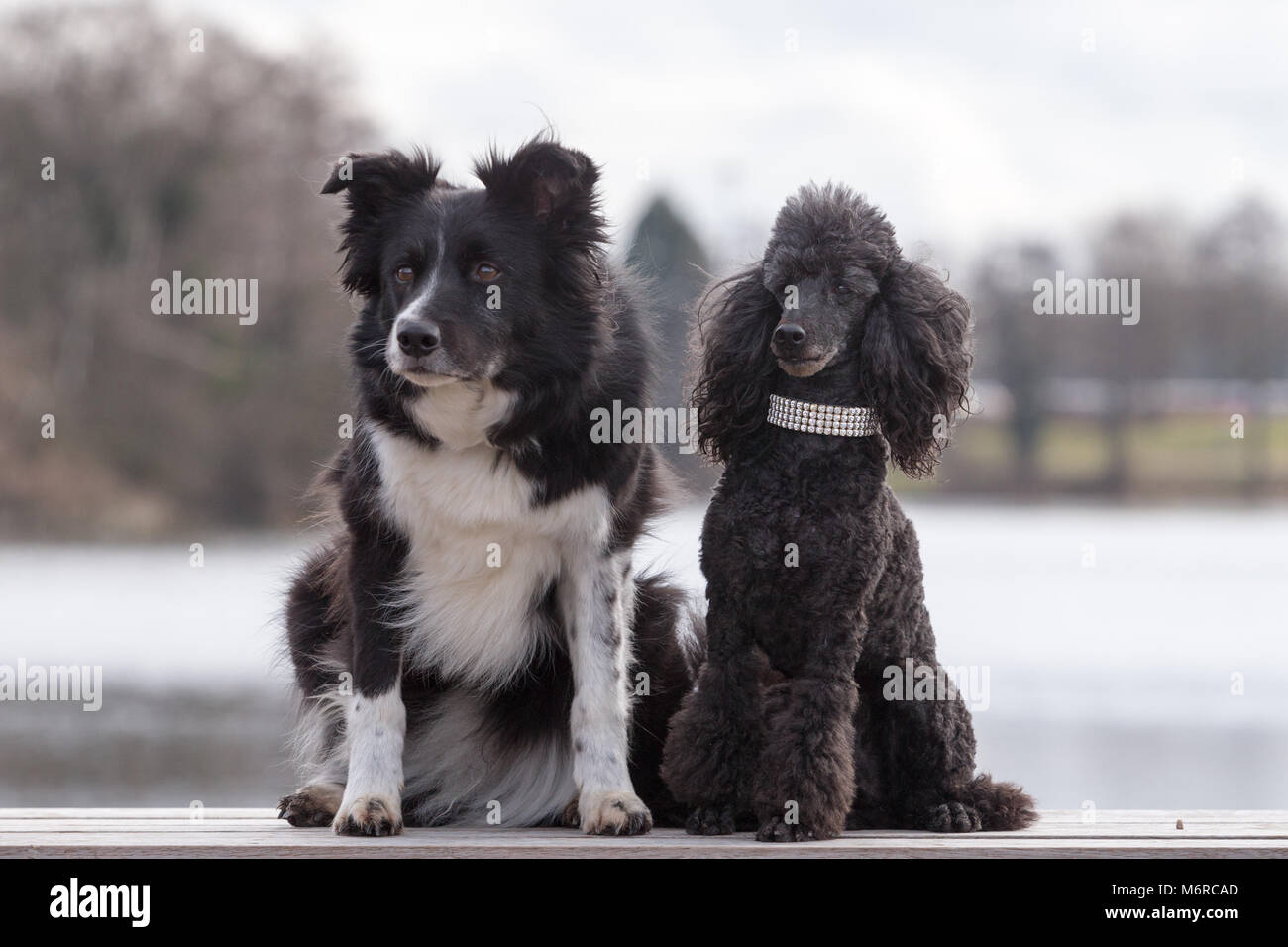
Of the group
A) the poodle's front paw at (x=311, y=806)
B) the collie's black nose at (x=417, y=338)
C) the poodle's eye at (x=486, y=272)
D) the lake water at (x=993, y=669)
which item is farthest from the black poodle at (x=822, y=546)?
the lake water at (x=993, y=669)

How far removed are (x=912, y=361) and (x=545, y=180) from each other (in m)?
1.08

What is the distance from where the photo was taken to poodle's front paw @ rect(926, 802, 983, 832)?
3664 millimetres

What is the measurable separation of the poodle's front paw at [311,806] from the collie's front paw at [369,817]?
0.26 metres

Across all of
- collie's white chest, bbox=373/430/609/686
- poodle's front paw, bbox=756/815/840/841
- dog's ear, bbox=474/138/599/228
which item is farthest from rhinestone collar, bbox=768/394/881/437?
poodle's front paw, bbox=756/815/840/841

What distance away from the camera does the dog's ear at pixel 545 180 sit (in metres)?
3.76

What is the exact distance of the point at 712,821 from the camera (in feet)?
11.6

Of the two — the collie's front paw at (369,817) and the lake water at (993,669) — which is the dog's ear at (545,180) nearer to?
the collie's front paw at (369,817)

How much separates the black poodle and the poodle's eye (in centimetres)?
60

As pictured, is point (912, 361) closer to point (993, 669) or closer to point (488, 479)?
point (488, 479)

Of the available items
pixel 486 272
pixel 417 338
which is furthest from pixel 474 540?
pixel 486 272

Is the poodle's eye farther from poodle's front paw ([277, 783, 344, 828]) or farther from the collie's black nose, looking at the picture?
poodle's front paw ([277, 783, 344, 828])
